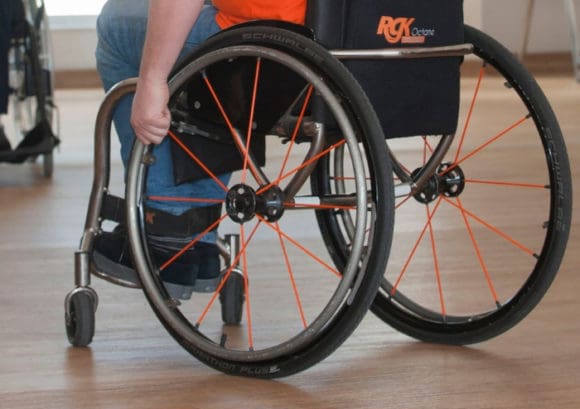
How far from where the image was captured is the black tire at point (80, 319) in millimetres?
1725

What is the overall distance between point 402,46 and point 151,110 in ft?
1.12

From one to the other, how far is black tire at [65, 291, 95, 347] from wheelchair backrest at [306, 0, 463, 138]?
0.55 m

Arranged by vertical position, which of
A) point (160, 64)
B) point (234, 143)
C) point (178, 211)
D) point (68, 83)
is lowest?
point (68, 83)

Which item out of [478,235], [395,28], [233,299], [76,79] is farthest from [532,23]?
[395,28]

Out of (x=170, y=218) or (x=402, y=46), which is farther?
(x=170, y=218)

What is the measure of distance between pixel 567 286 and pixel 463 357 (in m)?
0.51

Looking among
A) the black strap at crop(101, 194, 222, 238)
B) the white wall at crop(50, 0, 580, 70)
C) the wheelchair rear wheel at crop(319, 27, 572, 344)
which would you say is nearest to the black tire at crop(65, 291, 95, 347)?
the black strap at crop(101, 194, 222, 238)

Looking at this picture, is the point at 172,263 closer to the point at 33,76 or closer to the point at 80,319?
the point at 80,319

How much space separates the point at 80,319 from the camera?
174cm

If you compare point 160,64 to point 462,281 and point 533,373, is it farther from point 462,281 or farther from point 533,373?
point 462,281

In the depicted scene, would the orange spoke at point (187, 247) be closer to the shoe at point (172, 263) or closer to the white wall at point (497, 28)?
the shoe at point (172, 263)

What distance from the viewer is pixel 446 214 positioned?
288 cm

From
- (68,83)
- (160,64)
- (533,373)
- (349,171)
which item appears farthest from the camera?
(68,83)

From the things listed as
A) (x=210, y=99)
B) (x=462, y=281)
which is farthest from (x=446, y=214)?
(x=210, y=99)
